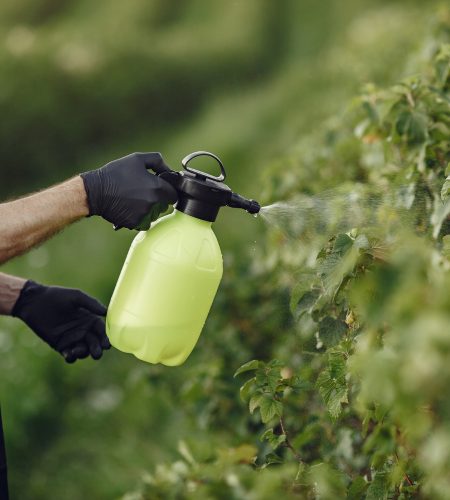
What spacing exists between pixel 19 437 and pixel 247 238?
207 cm

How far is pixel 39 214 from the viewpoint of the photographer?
1.91 m

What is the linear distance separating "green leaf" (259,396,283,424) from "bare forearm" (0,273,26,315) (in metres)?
1.02

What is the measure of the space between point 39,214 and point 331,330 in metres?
0.80

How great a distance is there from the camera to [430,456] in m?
0.87

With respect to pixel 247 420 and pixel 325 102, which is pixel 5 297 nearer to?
pixel 247 420

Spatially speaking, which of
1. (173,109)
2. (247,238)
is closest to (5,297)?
(247,238)

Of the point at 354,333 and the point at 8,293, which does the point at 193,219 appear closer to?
the point at 354,333

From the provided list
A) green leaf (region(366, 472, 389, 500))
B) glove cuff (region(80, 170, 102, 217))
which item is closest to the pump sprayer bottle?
glove cuff (region(80, 170, 102, 217))

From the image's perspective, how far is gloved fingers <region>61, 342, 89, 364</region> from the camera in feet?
7.43

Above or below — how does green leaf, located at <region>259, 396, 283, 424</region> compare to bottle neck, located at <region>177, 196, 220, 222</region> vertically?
below

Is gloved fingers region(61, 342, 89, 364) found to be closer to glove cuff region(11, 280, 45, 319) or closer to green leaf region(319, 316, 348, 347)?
glove cuff region(11, 280, 45, 319)

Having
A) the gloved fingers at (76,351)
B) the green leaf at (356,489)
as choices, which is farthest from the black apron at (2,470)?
the green leaf at (356,489)

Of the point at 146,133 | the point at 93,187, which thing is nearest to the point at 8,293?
the point at 93,187

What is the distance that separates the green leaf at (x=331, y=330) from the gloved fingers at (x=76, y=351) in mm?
860
